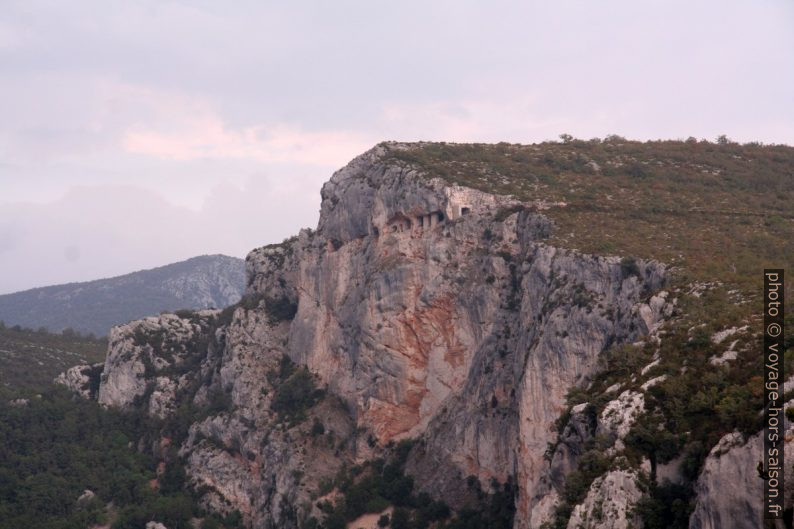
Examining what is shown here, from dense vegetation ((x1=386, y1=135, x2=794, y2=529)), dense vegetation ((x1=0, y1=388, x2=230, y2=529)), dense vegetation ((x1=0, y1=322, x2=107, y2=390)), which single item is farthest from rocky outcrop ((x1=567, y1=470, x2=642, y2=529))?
dense vegetation ((x1=0, y1=322, x2=107, y2=390))

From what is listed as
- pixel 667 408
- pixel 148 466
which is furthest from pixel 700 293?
pixel 148 466

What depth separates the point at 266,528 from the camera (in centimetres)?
8875

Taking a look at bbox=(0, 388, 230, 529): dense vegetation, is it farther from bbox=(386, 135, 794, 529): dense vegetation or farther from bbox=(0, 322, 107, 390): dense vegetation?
bbox=(386, 135, 794, 529): dense vegetation

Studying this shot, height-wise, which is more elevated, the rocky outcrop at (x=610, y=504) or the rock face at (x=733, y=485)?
the rock face at (x=733, y=485)

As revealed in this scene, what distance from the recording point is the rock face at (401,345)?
67562 mm

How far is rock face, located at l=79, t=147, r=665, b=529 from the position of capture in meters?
67.6

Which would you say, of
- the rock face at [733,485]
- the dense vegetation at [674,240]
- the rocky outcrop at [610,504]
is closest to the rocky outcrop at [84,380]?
the dense vegetation at [674,240]

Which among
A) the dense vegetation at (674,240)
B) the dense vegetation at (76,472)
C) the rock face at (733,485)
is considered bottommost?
the dense vegetation at (76,472)

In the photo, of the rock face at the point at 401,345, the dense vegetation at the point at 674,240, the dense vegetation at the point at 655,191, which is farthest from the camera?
the rock face at the point at 401,345

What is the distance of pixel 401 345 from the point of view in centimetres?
8600

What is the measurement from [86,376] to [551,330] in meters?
70.2

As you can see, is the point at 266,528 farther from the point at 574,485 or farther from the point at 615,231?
the point at 574,485

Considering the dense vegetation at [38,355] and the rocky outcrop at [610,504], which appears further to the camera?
the dense vegetation at [38,355]

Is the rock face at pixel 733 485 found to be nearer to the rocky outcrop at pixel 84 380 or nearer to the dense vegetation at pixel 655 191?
the dense vegetation at pixel 655 191
